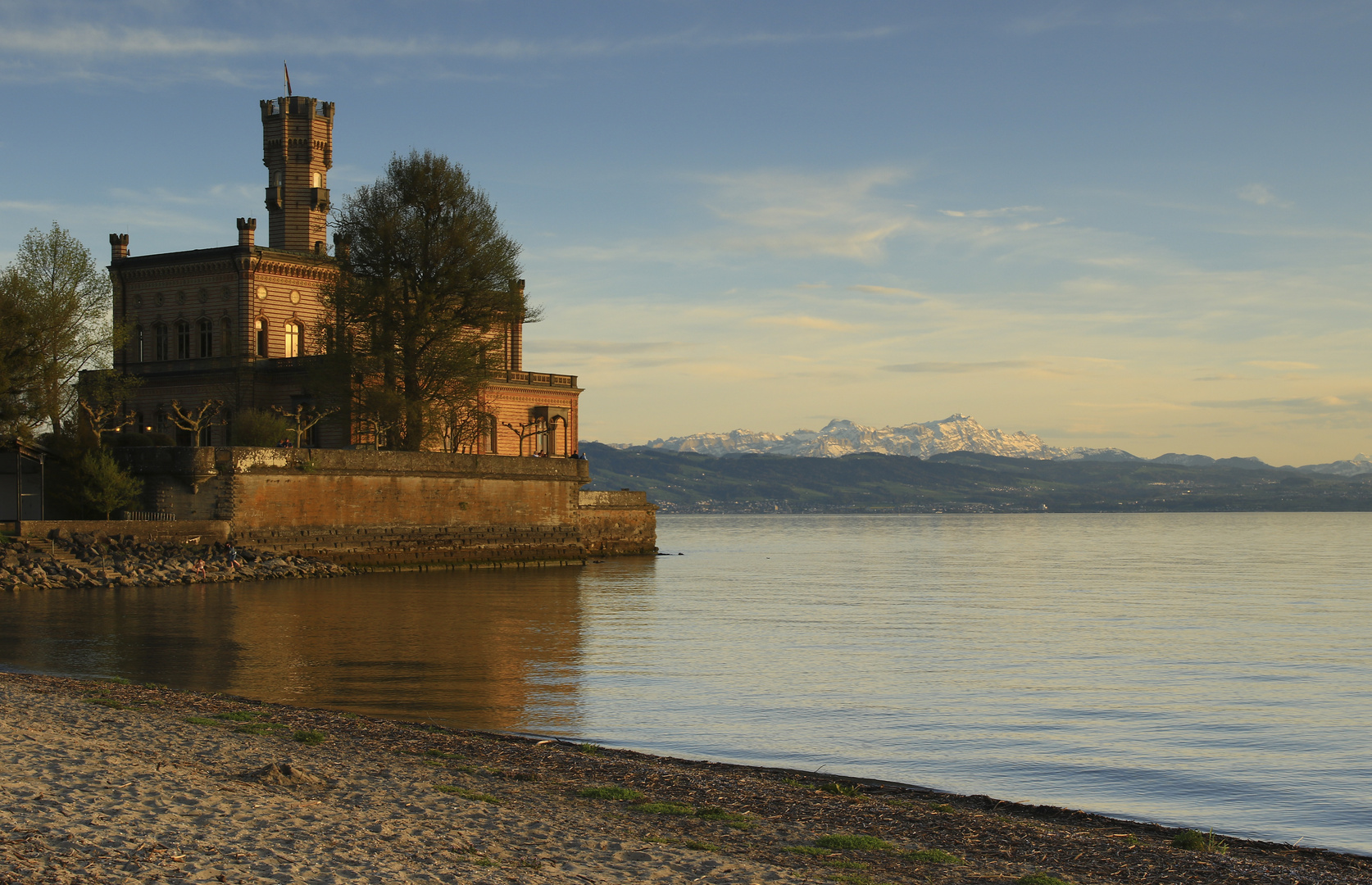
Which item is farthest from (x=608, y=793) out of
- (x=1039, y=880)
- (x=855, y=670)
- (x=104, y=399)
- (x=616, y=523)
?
(x=616, y=523)

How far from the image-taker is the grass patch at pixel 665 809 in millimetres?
11609

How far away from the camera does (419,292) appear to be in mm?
54125

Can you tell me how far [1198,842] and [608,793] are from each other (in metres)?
5.45

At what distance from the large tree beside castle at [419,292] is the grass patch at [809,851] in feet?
146

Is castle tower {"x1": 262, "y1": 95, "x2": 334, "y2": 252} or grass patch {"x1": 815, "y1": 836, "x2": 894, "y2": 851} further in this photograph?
castle tower {"x1": 262, "y1": 95, "x2": 334, "y2": 252}

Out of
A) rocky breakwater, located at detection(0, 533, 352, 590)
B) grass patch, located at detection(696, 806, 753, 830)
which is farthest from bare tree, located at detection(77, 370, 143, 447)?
grass patch, located at detection(696, 806, 753, 830)

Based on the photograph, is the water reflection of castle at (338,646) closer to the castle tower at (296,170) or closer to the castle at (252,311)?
the castle at (252,311)

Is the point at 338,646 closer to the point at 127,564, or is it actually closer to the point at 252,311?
the point at 127,564

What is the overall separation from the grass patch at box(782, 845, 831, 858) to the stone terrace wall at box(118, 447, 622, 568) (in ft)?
127

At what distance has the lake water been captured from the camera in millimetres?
15422

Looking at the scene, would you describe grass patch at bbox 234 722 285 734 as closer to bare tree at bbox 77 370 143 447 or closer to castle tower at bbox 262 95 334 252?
bare tree at bbox 77 370 143 447

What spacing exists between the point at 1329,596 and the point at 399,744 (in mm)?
40602

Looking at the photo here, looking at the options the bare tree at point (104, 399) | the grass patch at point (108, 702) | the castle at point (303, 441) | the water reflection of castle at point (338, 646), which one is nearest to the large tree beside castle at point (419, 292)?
the castle at point (303, 441)

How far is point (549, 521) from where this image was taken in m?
58.1
